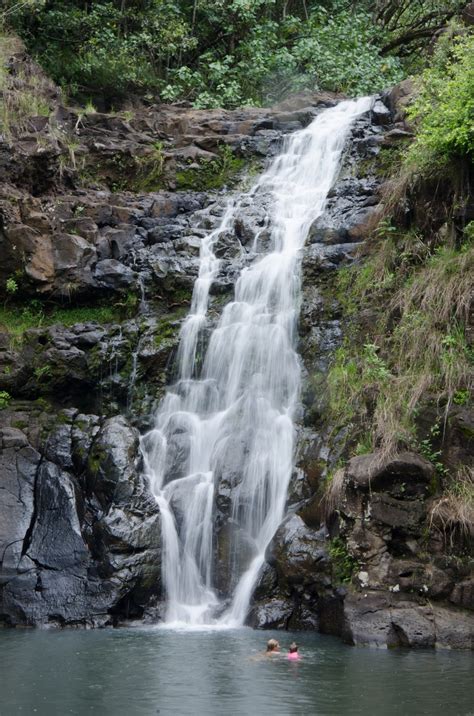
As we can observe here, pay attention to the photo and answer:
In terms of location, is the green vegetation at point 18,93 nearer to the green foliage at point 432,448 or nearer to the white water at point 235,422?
the white water at point 235,422

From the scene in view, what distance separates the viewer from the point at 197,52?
82.4 feet

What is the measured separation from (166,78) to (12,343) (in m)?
12.1

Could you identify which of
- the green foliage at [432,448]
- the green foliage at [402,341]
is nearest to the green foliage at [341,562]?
the green foliage at [402,341]

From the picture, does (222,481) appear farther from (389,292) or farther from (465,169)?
(465,169)

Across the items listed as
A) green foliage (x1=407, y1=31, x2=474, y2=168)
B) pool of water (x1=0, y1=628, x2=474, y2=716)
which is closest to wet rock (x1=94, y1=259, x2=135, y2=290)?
green foliage (x1=407, y1=31, x2=474, y2=168)

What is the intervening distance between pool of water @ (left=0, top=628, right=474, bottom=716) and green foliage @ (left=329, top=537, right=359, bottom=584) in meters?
0.80

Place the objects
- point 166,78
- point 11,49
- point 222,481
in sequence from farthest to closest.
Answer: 1. point 166,78
2. point 11,49
3. point 222,481

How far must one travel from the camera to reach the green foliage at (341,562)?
10.6m

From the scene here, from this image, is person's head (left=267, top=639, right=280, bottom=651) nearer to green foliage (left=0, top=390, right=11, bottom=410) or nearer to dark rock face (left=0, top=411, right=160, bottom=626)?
dark rock face (left=0, top=411, right=160, bottom=626)

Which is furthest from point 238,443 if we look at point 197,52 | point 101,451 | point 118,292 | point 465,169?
point 197,52

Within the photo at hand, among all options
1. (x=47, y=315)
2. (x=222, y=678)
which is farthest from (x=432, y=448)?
(x=47, y=315)

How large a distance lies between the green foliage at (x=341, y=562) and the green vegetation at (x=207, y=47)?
Answer: 14879mm

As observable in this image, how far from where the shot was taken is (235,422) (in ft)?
44.0

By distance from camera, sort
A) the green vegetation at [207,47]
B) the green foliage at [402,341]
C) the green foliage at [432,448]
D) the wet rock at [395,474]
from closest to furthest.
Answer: the wet rock at [395,474] → the green foliage at [432,448] → the green foliage at [402,341] → the green vegetation at [207,47]
